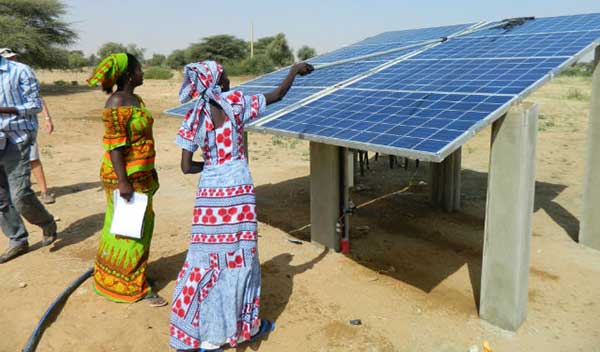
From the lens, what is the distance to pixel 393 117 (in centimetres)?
409

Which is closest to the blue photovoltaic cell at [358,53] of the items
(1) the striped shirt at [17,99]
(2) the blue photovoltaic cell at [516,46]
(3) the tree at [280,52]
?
(2) the blue photovoltaic cell at [516,46]

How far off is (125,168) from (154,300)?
1.28 m

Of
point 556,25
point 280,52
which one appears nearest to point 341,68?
point 556,25

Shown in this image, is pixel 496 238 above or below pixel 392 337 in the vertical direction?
above

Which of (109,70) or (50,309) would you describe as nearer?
(109,70)

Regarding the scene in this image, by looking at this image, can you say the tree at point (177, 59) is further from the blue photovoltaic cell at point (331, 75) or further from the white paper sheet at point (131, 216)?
the white paper sheet at point (131, 216)

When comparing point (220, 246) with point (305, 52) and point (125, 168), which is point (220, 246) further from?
point (305, 52)

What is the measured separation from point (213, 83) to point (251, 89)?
10.6 ft

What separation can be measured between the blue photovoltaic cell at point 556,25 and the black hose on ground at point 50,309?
5.58 m

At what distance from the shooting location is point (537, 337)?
13.4 feet

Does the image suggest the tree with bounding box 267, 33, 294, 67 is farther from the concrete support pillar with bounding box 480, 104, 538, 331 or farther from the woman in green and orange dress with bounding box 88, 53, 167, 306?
the concrete support pillar with bounding box 480, 104, 538, 331

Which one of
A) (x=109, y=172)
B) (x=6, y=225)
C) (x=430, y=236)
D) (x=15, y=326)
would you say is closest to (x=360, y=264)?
(x=430, y=236)

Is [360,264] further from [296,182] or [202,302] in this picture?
[296,182]

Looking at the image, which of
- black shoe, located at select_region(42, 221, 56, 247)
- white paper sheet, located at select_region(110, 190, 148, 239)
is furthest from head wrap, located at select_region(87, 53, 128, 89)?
black shoe, located at select_region(42, 221, 56, 247)
